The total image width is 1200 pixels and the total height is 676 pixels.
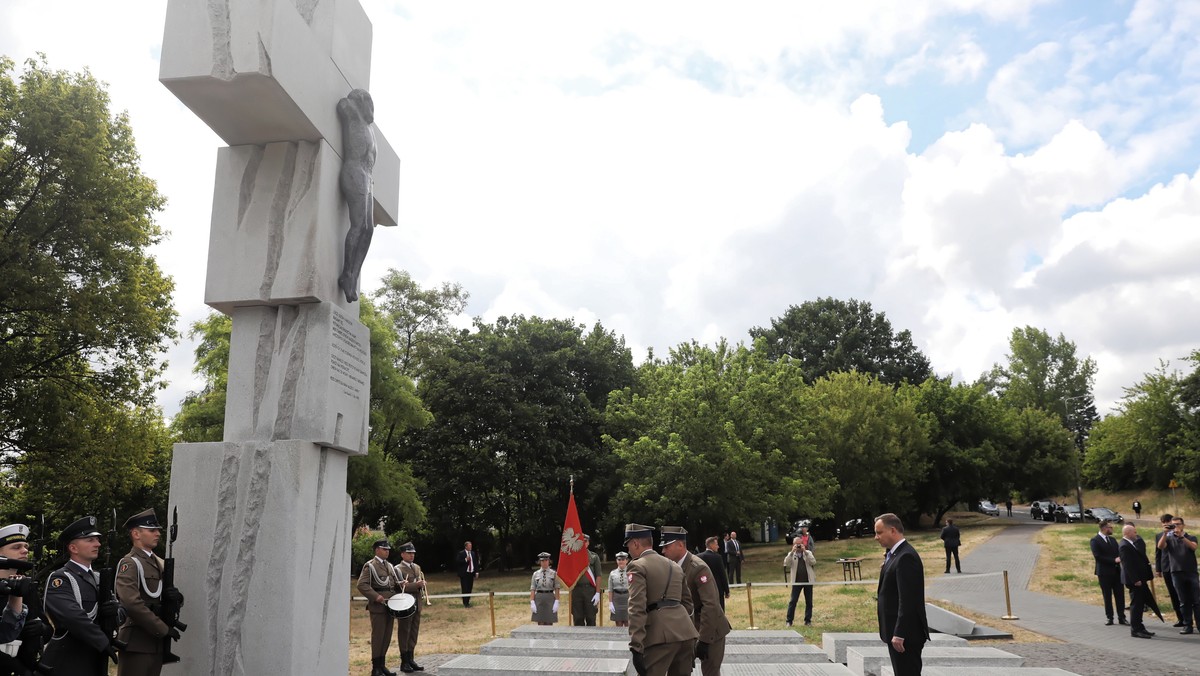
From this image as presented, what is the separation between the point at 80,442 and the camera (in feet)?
62.4

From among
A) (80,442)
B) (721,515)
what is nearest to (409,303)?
(721,515)

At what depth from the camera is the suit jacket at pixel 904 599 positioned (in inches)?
247

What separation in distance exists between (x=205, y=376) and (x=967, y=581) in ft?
77.0

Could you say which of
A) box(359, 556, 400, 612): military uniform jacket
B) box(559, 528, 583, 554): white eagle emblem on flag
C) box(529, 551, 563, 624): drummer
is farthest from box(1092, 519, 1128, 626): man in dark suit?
box(359, 556, 400, 612): military uniform jacket

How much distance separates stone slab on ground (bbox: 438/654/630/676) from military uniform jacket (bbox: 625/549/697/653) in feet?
3.99

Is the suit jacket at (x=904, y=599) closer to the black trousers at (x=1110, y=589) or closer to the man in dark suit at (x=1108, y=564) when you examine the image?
the man in dark suit at (x=1108, y=564)

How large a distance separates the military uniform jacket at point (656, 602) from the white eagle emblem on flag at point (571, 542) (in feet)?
28.2

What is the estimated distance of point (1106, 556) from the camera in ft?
46.9

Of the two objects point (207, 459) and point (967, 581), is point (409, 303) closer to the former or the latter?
point (967, 581)

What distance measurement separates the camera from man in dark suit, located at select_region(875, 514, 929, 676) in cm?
625

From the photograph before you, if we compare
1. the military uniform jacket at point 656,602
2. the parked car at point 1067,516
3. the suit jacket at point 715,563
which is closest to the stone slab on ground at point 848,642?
the suit jacket at point 715,563

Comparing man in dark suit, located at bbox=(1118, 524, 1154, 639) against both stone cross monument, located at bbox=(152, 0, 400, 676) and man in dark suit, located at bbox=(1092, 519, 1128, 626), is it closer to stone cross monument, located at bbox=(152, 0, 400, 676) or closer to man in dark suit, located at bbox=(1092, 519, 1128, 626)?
man in dark suit, located at bbox=(1092, 519, 1128, 626)

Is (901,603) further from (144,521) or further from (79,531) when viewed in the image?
(79,531)

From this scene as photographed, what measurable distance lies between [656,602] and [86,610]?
4179 mm
